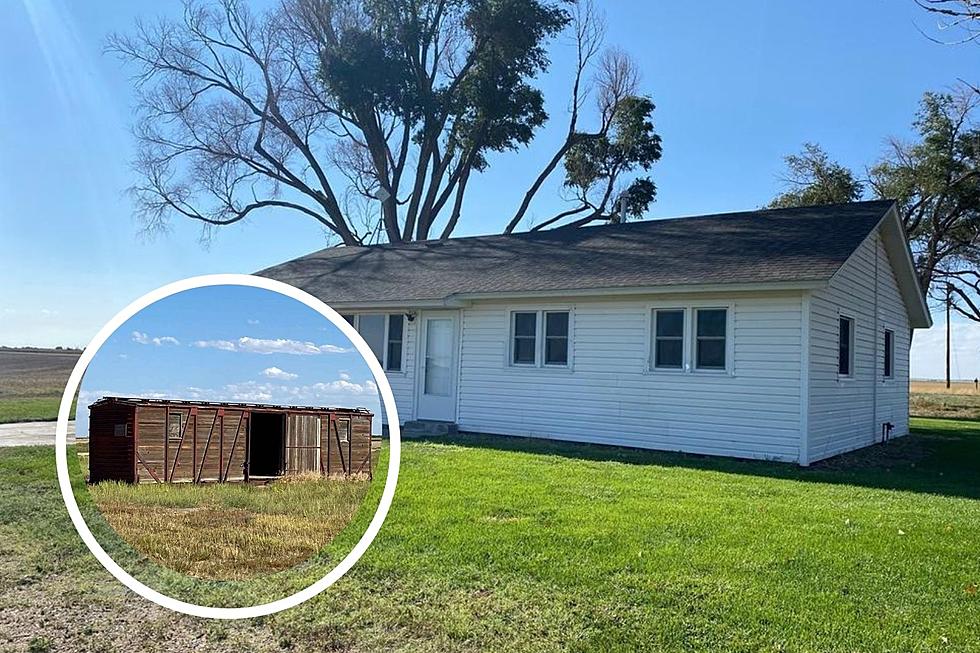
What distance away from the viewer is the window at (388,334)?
52.4 ft

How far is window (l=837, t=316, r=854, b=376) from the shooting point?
1360 cm

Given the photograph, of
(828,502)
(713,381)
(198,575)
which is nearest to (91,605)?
(198,575)

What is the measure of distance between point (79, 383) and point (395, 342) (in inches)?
572

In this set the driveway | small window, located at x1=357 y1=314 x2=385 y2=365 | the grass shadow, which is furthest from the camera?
small window, located at x1=357 y1=314 x2=385 y2=365

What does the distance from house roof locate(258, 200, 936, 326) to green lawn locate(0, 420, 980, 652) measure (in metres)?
4.24

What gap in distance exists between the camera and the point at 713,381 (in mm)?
12141

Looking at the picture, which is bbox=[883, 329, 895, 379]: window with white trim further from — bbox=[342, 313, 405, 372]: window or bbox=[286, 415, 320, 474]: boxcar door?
bbox=[286, 415, 320, 474]: boxcar door

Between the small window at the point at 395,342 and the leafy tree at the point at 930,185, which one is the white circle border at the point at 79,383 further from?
the leafy tree at the point at 930,185

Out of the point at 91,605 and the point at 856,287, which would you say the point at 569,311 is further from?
the point at 91,605

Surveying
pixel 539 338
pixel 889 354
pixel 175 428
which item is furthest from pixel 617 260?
pixel 175 428

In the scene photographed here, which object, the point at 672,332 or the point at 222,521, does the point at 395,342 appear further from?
the point at 222,521

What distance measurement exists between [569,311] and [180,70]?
85.8 feet

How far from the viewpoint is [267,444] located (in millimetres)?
1557

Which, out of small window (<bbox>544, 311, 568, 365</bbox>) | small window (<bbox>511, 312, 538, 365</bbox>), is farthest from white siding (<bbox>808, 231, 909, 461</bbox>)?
small window (<bbox>511, 312, 538, 365</bbox>)
